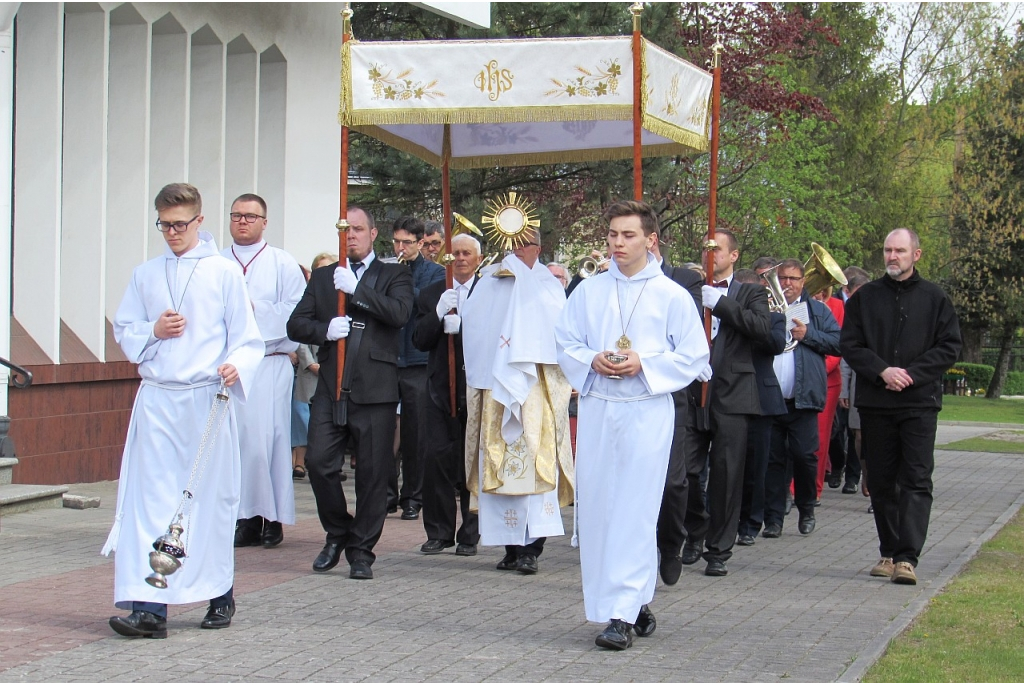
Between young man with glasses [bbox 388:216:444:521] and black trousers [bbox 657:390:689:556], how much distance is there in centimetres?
284

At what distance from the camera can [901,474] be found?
8672 millimetres

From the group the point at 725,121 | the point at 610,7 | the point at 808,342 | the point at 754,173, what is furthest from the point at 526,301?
the point at 754,173

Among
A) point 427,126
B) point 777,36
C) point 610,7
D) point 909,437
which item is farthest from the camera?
point 777,36

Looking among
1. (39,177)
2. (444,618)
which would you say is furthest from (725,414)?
(39,177)

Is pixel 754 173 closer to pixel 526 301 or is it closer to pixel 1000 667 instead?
pixel 526 301

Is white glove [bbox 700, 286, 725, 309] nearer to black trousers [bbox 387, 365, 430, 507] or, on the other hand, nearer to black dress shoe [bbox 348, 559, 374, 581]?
black dress shoe [bbox 348, 559, 374, 581]

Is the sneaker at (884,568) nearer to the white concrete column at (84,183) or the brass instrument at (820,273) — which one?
the brass instrument at (820,273)

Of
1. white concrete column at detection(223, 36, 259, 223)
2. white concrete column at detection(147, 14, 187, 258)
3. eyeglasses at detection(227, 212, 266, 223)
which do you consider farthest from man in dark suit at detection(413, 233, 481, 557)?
white concrete column at detection(223, 36, 259, 223)

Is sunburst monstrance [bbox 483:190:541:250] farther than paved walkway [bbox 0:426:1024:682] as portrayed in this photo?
Yes

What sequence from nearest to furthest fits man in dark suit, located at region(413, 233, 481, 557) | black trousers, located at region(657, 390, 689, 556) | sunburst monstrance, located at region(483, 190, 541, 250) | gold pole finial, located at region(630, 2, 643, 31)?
black trousers, located at region(657, 390, 689, 556) < gold pole finial, located at region(630, 2, 643, 31) < sunburst monstrance, located at region(483, 190, 541, 250) < man in dark suit, located at region(413, 233, 481, 557)

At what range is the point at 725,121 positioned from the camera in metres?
27.5

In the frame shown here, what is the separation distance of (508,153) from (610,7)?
6305 mm

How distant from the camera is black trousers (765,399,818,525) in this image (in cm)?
1105

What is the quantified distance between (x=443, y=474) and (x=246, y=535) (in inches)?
58.3
